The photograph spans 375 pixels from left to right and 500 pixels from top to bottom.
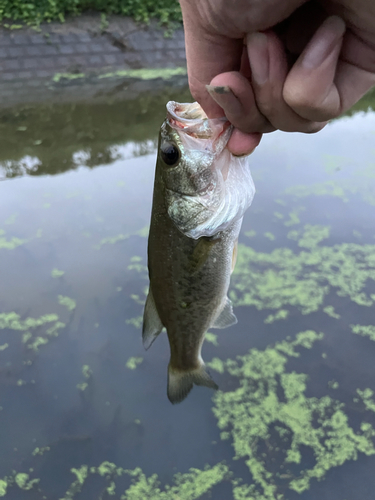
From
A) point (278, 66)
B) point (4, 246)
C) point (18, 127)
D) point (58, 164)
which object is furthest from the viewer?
point (18, 127)

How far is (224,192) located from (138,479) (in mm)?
Result: 1522

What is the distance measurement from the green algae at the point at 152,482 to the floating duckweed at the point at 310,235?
1831mm

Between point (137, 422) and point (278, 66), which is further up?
point (278, 66)

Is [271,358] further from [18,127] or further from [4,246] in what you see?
[18,127]

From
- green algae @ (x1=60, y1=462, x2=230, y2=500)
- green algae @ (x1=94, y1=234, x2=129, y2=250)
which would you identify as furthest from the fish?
green algae @ (x1=94, y1=234, x2=129, y2=250)

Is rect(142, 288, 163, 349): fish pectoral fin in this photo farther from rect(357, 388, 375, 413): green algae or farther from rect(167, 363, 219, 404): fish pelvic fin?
rect(357, 388, 375, 413): green algae

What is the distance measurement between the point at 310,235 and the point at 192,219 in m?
2.29

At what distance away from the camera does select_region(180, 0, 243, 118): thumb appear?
0.77 meters

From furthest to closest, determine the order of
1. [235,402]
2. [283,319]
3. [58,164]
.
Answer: [58,164]
[283,319]
[235,402]

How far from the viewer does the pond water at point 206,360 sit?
6.12ft

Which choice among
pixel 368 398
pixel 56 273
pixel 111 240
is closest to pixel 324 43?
pixel 368 398

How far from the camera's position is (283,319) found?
101 inches

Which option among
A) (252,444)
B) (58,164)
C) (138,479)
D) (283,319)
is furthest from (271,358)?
(58,164)

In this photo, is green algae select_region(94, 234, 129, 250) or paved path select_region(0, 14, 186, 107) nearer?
green algae select_region(94, 234, 129, 250)
